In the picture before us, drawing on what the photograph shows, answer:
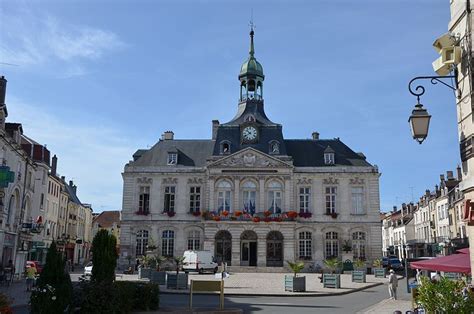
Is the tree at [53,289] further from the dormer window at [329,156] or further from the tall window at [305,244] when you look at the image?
the dormer window at [329,156]

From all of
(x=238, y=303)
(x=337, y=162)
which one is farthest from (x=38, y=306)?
(x=337, y=162)

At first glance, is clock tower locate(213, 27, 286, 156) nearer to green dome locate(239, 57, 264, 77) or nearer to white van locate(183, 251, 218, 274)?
green dome locate(239, 57, 264, 77)

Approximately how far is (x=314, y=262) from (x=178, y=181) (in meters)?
14.3

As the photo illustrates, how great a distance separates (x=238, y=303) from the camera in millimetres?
18438

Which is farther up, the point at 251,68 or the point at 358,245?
the point at 251,68

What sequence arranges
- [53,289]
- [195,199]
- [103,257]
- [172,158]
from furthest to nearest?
1. [172,158]
2. [195,199]
3. [103,257]
4. [53,289]

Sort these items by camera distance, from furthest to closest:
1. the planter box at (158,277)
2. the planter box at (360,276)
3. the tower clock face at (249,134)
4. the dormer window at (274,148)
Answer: the tower clock face at (249,134), the dormer window at (274,148), the planter box at (360,276), the planter box at (158,277)

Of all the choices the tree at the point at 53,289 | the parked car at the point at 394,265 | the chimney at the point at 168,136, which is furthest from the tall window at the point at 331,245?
the tree at the point at 53,289

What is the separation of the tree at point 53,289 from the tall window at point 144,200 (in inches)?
1320

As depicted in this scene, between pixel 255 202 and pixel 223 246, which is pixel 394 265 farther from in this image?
pixel 223 246

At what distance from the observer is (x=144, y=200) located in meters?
45.4

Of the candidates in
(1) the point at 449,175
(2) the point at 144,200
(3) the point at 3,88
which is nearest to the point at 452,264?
(3) the point at 3,88

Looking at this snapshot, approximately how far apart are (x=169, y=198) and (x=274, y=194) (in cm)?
975

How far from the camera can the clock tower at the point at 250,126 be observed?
1779 inches
